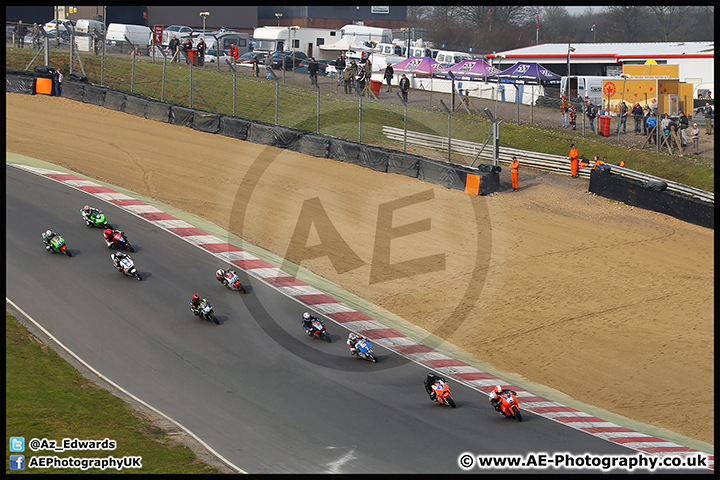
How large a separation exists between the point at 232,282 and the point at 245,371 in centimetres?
316

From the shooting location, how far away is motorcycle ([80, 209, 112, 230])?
57.0 feet

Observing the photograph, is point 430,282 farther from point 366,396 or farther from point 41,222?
point 41,222

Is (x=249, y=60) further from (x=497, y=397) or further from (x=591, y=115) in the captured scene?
(x=497, y=397)

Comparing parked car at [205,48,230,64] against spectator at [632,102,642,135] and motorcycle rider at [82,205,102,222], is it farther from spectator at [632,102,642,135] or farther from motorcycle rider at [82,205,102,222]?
motorcycle rider at [82,205,102,222]

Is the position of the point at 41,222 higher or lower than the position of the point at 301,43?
lower

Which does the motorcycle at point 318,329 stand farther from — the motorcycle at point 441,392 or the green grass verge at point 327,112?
the green grass verge at point 327,112

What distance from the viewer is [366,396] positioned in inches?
463

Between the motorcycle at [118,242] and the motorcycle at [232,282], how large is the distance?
270cm

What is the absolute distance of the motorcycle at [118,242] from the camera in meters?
16.1

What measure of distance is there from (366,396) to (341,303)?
4.38 meters

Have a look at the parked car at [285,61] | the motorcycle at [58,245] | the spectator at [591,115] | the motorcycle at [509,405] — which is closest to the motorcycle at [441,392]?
the motorcycle at [509,405]

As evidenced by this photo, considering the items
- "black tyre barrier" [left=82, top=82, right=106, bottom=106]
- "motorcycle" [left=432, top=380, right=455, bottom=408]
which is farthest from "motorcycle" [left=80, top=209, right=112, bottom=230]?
"black tyre barrier" [left=82, top=82, right=106, bottom=106]

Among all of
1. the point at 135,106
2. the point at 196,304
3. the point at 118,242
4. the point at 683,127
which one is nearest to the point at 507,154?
the point at 683,127
